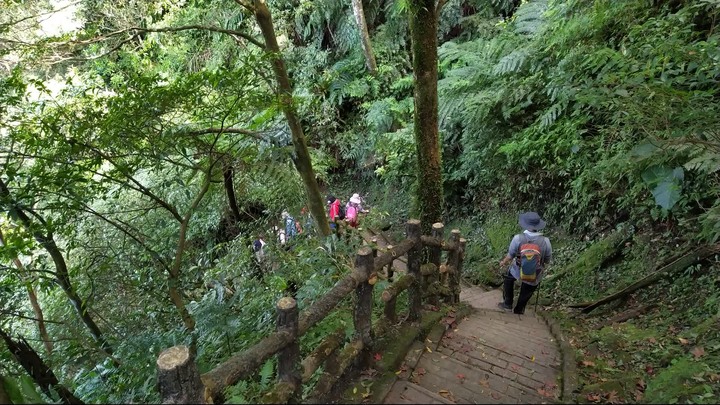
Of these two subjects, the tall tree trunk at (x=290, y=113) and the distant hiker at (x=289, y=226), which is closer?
the tall tree trunk at (x=290, y=113)

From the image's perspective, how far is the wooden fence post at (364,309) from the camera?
326 centimetres

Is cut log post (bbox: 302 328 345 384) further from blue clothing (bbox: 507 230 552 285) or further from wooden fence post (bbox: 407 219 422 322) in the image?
blue clothing (bbox: 507 230 552 285)

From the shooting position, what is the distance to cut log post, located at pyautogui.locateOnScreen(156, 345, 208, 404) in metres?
1.92

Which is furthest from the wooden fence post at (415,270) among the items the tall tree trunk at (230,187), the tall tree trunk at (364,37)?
the tall tree trunk at (364,37)

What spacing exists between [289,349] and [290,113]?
13.1 feet

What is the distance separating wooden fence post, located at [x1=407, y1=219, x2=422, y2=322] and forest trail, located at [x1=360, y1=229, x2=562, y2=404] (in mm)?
345

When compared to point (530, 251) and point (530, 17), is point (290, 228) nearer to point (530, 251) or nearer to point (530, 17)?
point (530, 251)

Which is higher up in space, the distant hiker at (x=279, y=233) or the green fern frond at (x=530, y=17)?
the green fern frond at (x=530, y=17)

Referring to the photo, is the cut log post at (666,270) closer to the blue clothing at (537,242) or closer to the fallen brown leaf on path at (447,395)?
the blue clothing at (537,242)

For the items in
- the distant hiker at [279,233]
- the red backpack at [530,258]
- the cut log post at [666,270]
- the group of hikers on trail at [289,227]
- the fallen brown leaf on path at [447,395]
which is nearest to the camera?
the fallen brown leaf on path at [447,395]

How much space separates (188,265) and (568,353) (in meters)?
5.09

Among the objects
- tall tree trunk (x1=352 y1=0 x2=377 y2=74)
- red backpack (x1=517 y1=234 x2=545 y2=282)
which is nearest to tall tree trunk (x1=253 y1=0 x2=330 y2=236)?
red backpack (x1=517 y1=234 x2=545 y2=282)

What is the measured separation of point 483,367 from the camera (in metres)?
3.64

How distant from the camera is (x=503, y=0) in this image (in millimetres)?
10273
